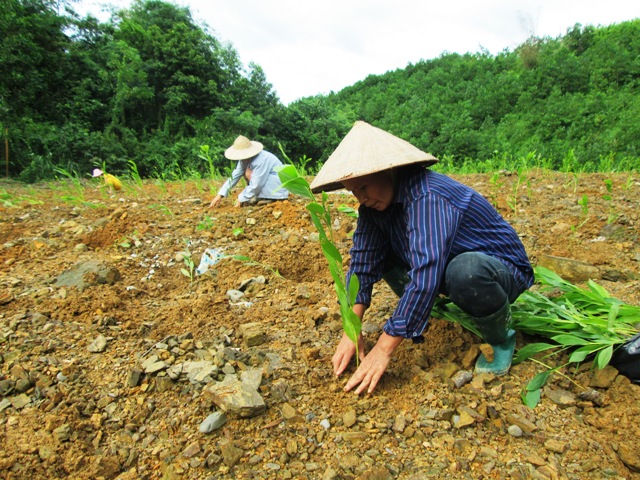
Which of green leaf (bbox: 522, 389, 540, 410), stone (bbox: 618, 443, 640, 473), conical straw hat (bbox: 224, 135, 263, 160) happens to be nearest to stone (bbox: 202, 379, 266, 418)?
green leaf (bbox: 522, 389, 540, 410)

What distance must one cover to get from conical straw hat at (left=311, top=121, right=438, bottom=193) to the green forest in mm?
6534

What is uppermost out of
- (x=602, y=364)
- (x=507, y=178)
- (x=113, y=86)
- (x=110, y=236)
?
(x=113, y=86)

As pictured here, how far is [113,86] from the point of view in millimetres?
10312

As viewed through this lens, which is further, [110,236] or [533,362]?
[110,236]

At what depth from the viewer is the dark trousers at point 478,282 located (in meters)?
1.14

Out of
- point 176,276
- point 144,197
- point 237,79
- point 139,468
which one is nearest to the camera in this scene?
point 139,468

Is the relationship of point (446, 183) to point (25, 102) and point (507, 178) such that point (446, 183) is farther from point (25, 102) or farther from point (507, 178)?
point (25, 102)

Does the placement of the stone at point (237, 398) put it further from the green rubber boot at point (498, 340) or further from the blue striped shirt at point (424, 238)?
the green rubber boot at point (498, 340)

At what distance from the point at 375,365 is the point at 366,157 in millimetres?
622

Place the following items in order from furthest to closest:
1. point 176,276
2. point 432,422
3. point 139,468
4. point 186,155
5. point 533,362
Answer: point 186,155
point 176,276
point 533,362
point 432,422
point 139,468

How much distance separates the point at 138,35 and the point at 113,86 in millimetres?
1751

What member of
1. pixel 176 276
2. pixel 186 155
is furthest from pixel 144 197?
pixel 186 155

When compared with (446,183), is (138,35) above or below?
above

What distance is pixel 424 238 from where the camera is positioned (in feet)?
3.56
